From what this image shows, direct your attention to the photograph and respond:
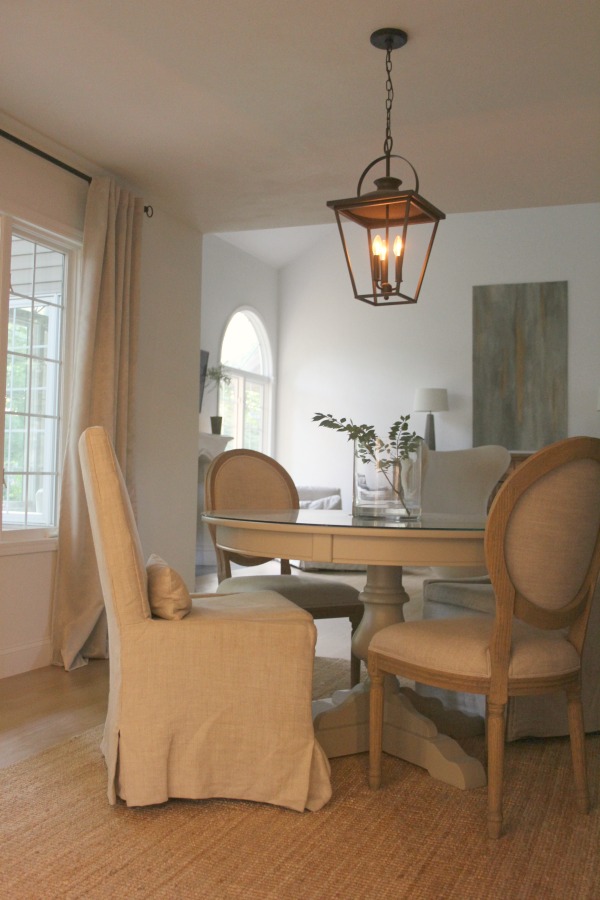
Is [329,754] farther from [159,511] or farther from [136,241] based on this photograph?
[136,241]

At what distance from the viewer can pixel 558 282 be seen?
319 inches

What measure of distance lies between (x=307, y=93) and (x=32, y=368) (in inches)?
69.0

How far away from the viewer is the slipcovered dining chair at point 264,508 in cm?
310

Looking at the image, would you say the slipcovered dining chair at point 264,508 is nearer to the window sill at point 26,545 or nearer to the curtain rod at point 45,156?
the window sill at point 26,545

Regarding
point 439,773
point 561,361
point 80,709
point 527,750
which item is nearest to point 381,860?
point 439,773

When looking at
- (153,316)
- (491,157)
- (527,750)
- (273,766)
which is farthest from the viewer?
(153,316)

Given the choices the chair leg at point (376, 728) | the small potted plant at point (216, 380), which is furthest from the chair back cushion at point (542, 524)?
the small potted plant at point (216, 380)

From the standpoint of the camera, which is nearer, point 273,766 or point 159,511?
point 273,766

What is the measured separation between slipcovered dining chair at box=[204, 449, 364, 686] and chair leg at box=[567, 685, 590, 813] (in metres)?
1.07

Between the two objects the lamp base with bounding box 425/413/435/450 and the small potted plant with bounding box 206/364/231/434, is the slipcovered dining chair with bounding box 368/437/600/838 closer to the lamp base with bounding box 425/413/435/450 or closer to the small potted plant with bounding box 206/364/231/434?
the small potted plant with bounding box 206/364/231/434

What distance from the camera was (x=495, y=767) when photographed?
6.71ft

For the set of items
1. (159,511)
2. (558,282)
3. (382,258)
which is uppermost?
(558,282)

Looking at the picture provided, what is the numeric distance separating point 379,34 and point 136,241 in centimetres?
187

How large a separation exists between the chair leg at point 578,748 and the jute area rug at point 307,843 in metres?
0.04
